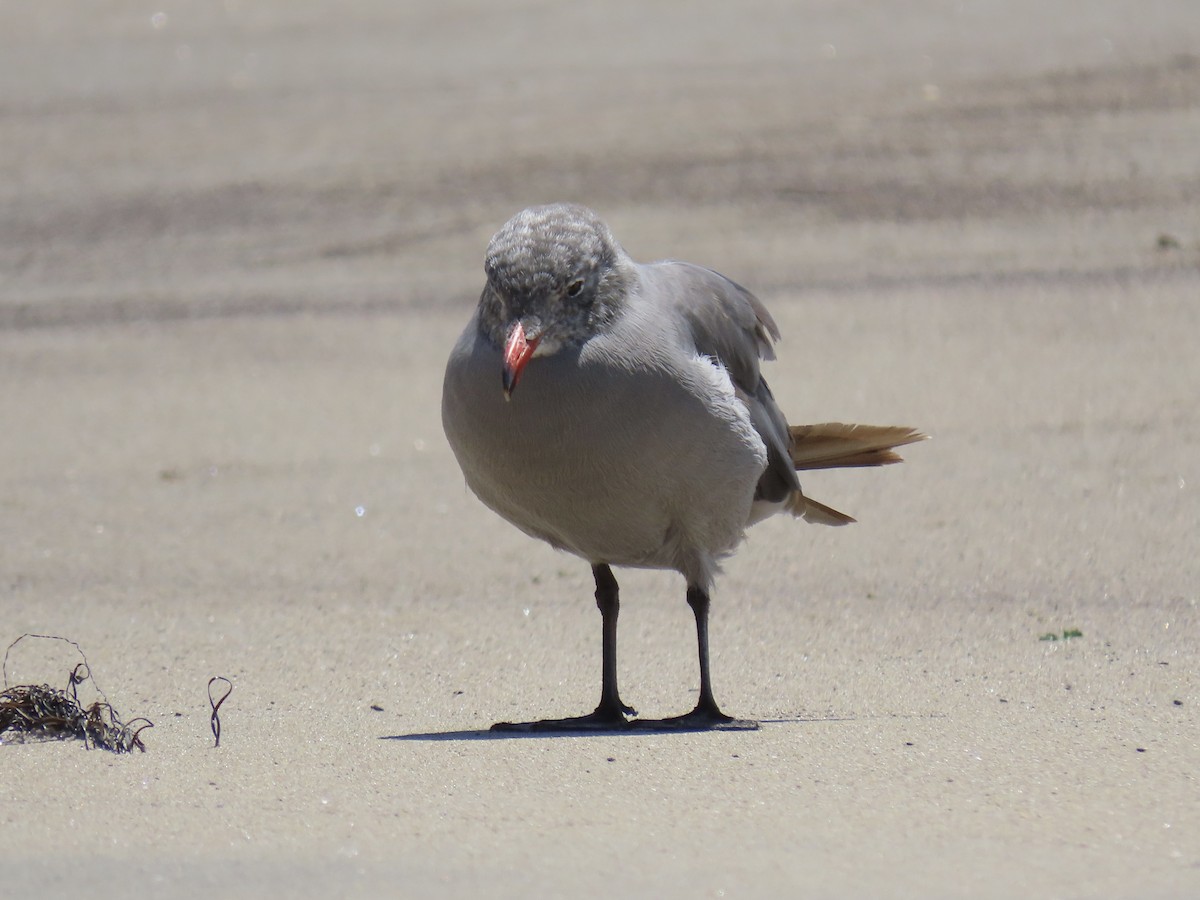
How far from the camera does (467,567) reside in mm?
7637

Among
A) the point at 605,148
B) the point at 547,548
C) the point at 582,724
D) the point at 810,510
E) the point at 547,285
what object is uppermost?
the point at 605,148

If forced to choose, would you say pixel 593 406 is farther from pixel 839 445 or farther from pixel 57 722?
pixel 57 722

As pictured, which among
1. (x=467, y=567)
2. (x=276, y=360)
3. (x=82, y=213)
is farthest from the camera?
(x=82, y=213)

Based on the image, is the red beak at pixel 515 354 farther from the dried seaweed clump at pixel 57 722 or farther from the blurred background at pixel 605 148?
the blurred background at pixel 605 148

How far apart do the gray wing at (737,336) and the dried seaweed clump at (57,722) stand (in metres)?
1.91

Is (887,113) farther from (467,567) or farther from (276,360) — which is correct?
(467,567)

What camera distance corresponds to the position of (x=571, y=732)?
5012 millimetres

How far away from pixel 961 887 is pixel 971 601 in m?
3.49

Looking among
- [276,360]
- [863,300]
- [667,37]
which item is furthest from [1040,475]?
[667,37]

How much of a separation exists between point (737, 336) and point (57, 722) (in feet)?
7.44

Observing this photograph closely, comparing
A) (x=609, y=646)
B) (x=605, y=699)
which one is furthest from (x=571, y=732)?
(x=609, y=646)

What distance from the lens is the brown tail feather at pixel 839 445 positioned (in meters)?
5.91

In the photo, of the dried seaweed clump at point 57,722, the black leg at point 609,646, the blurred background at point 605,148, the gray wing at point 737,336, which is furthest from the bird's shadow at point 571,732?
the blurred background at point 605,148

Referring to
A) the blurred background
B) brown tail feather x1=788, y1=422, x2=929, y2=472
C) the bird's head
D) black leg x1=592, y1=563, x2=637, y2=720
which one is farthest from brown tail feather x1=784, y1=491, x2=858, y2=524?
the blurred background
